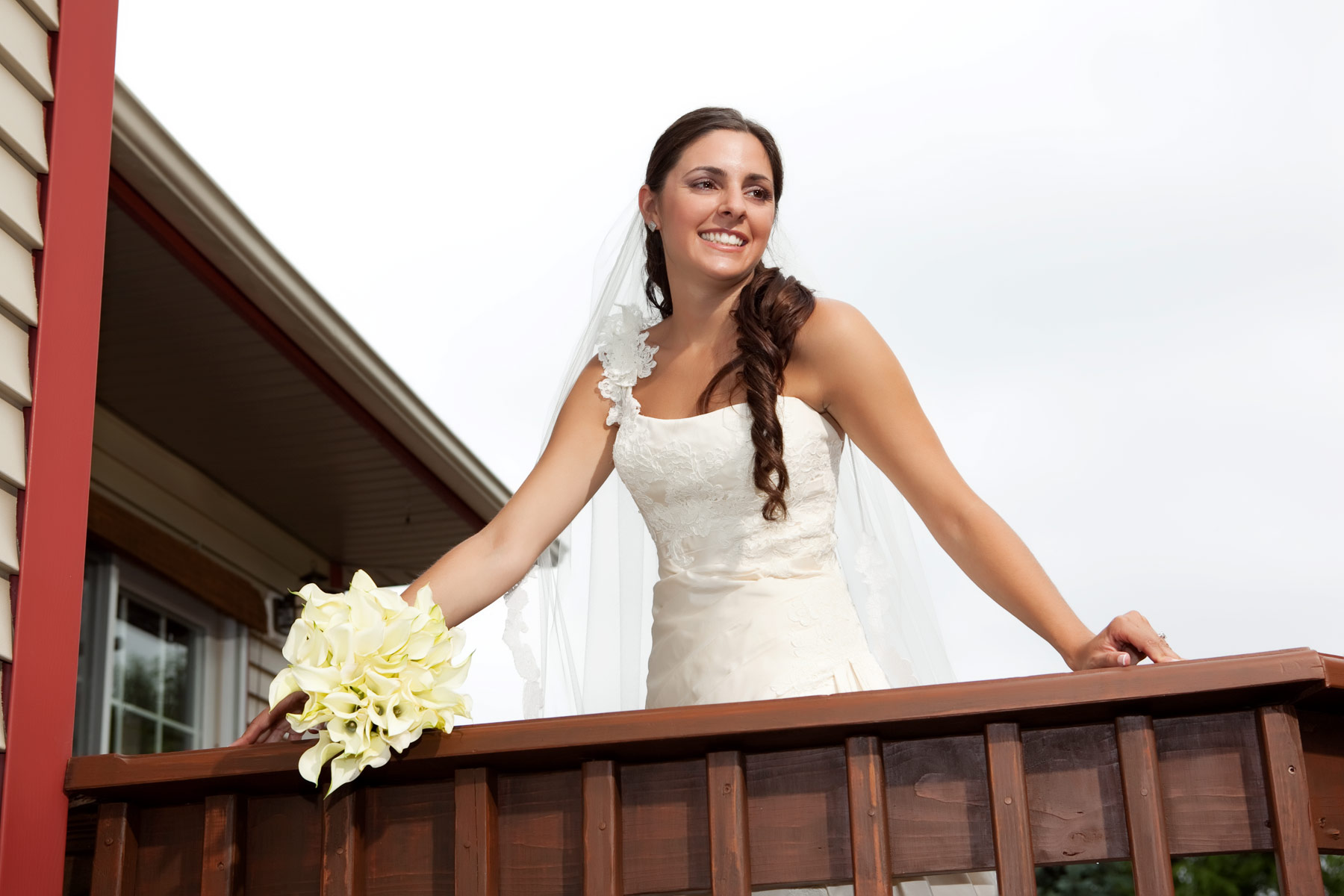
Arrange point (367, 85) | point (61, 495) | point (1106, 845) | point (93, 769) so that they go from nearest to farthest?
point (1106, 845), point (93, 769), point (61, 495), point (367, 85)

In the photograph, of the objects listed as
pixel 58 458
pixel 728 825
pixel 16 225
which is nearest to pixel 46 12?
pixel 16 225

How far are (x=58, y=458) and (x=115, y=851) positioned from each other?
0.62 meters

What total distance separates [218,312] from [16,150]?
244cm

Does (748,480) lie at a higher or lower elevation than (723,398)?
lower

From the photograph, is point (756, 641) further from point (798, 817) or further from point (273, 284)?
point (273, 284)

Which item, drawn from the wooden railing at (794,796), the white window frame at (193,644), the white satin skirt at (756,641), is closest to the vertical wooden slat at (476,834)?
the wooden railing at (794,796)

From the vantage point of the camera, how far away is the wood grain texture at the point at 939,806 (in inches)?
65.7

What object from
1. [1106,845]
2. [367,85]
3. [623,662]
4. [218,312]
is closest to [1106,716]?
[1106,845]

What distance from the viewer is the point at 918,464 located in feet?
7.62

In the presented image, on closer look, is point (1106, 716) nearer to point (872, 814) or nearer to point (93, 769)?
point (872, 814)

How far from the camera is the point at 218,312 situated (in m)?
4.54

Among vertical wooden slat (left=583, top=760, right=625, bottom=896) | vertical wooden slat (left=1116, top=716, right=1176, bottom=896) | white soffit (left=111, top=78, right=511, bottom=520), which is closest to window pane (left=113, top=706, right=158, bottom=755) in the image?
white soffit (left=111, top=78, right=511, bottom=520)

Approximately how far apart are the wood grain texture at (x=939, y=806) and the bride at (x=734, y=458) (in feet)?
1.68

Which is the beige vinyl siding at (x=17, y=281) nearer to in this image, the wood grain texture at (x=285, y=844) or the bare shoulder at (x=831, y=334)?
the wood grain texture at (x=285, y=844)
